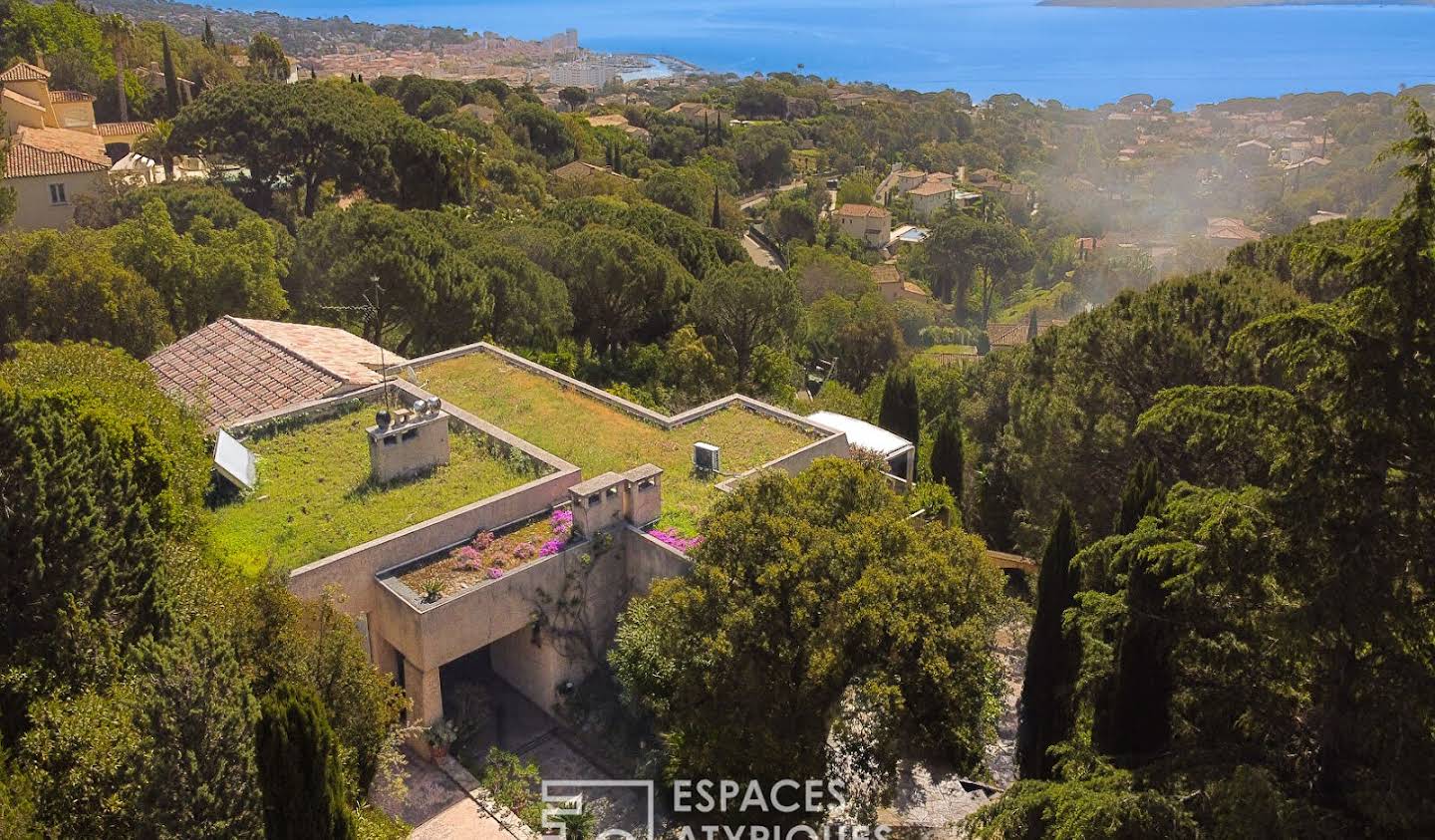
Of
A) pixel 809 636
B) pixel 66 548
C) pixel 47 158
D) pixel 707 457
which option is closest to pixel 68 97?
pixel 47 158

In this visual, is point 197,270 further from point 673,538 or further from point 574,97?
point 574,97

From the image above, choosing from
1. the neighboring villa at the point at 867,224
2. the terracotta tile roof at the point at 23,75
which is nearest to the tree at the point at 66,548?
the terracotta tile roof at the point at 23,75

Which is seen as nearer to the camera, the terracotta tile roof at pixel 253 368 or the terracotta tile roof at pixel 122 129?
the terracotta tile roof at pixel 253 368

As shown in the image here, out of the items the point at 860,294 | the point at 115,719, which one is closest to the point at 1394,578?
the point at 115,719

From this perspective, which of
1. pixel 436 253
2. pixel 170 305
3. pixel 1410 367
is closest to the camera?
pixel 1410 367

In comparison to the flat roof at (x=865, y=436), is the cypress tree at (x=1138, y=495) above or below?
above

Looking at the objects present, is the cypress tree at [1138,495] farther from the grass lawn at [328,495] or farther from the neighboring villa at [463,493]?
the grass lawn at [328,495]

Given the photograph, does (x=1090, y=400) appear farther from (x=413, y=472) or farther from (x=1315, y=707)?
(x=413, y=472)
